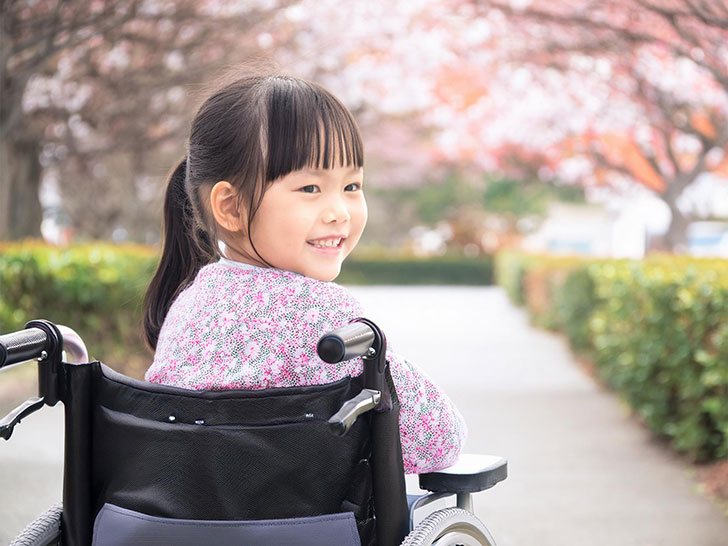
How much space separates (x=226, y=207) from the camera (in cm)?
200

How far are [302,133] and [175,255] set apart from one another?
0.59 meters

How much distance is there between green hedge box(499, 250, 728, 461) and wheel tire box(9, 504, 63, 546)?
3.32 m

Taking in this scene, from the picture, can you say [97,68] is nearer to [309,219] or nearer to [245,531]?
[309,219]

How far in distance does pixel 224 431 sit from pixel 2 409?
196 inches

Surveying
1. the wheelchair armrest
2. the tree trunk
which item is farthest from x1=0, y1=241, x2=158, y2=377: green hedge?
the wheelchair armrest

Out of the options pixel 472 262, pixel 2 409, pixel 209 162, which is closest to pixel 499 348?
pixel 2 409

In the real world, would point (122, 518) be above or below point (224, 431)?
Answer: below

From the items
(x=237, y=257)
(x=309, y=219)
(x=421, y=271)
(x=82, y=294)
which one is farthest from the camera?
(x=421, y=271)

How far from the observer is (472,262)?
1146 inches

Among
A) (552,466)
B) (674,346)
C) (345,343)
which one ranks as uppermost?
(345,343)

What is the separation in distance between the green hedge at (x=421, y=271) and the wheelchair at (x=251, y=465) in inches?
1065

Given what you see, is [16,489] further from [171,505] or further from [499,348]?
[499,348]

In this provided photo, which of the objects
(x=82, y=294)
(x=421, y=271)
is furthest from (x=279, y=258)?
(x=421, y=271)

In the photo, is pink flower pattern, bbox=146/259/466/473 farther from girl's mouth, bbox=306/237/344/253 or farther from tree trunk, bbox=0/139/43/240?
tree trunk, bbox=0/139/43/240
